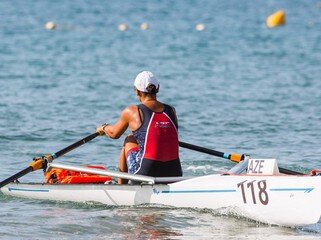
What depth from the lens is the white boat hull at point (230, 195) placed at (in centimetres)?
1226

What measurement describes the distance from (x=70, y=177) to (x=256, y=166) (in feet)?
9.00

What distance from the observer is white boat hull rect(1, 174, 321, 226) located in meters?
12.3

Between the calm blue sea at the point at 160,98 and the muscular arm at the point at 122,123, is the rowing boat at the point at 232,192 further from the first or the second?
the muscular arm at the point at 122,123

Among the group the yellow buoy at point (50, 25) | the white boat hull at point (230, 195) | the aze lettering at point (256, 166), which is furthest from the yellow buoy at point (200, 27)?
the aze lettering at point (256, 166)

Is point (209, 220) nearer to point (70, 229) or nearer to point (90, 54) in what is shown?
A: point (70, 229)

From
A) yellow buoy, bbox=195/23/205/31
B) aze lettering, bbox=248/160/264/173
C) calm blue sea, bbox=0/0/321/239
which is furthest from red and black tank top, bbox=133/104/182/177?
yellow buoy, bbox=195/23/205/31

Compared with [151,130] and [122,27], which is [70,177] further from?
[122,27]

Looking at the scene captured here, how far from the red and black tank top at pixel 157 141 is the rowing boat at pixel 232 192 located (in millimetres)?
196

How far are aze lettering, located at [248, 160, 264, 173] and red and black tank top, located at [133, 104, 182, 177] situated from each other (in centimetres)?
106

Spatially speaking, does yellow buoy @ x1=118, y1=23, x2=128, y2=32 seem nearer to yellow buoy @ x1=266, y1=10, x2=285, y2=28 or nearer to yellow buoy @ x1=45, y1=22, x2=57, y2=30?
yellow buoy @ x1=45, y1=22, x2=57, y2=30

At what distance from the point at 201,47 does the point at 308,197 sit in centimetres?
3160

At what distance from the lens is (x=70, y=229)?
1274cm

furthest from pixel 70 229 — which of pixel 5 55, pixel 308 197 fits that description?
pixel 5 55

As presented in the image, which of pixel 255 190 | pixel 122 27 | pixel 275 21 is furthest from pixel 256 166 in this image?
pixel 275 21
